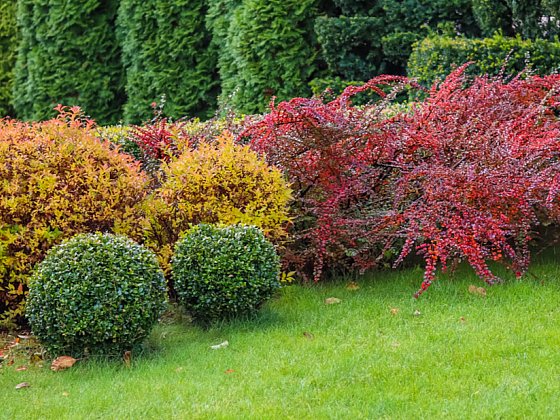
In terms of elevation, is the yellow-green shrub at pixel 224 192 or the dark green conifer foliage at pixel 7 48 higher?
the dark green conifer foliage at pixel 7 48

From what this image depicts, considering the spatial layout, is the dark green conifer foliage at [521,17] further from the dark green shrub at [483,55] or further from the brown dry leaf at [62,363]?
the brown dry leaf at [62,363]

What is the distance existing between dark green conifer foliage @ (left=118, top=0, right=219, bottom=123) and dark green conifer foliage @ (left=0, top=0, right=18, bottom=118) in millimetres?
4153

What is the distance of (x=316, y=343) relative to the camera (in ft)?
11.8

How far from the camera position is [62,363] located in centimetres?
356

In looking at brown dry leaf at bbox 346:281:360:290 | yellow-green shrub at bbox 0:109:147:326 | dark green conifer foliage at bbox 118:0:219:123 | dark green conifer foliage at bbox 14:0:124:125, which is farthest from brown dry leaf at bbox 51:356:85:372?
dark green conifer foliage at bbox 14:0:124:125

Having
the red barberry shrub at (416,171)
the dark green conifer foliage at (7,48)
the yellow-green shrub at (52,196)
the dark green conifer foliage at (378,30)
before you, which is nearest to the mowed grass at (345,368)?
the red barberry shrub at (416,171)

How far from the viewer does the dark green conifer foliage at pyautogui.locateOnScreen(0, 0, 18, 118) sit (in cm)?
1445

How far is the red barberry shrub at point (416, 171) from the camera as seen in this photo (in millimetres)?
4207

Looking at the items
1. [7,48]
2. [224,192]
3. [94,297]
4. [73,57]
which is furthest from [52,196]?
[7,48]

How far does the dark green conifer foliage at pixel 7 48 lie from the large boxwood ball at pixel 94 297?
12.2 m

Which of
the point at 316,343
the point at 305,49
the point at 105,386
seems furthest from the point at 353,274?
the point at 305,49

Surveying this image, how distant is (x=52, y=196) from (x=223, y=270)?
1.29 metres

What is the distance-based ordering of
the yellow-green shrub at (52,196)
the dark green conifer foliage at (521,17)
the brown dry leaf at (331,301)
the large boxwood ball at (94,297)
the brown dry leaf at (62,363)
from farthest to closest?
1. the dark green conifer foliage at (521,17)
2. the brown dry leaf at (331,301)
3. the yellow-green shrub at (52,196)
4. the brown dry leaf at (62,363)
5. the large boxwood ball at (94,297)

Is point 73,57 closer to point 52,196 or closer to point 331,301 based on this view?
point 52,196
